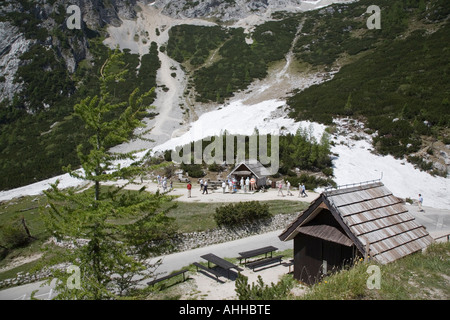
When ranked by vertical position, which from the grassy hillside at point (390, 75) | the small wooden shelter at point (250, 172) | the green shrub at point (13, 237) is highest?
the grassy hillside at point (390, 75)

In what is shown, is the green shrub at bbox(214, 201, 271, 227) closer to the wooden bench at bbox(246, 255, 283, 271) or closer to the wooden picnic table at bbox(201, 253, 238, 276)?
the wooden picnic table at bbox(201, 253, 238, 276)

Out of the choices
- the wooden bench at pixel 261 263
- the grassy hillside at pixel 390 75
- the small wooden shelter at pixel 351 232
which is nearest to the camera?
the small wooden shelter at pixel 351 232

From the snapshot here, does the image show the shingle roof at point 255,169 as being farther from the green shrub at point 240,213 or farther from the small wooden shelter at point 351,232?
the small wooden shelter at point 351,232

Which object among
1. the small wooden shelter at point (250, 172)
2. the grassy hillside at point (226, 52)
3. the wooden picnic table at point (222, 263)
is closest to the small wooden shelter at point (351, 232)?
the wooden picnic table at point (222, 263)

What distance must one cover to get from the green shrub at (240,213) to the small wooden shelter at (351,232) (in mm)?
8538

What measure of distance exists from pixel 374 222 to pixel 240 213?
36.3 ft

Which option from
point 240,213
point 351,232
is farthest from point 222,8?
point 351,232

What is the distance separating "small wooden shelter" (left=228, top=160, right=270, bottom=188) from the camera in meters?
26.2

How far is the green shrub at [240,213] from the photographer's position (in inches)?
782

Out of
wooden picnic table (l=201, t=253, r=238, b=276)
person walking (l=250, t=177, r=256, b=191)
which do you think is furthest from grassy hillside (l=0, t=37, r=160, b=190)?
wooden picnic table (l=201, t=253, r=238, b=276)

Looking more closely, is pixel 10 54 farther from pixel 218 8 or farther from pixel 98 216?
pixel 218 8

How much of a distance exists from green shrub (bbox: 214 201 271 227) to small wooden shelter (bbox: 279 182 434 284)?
8.54 m
